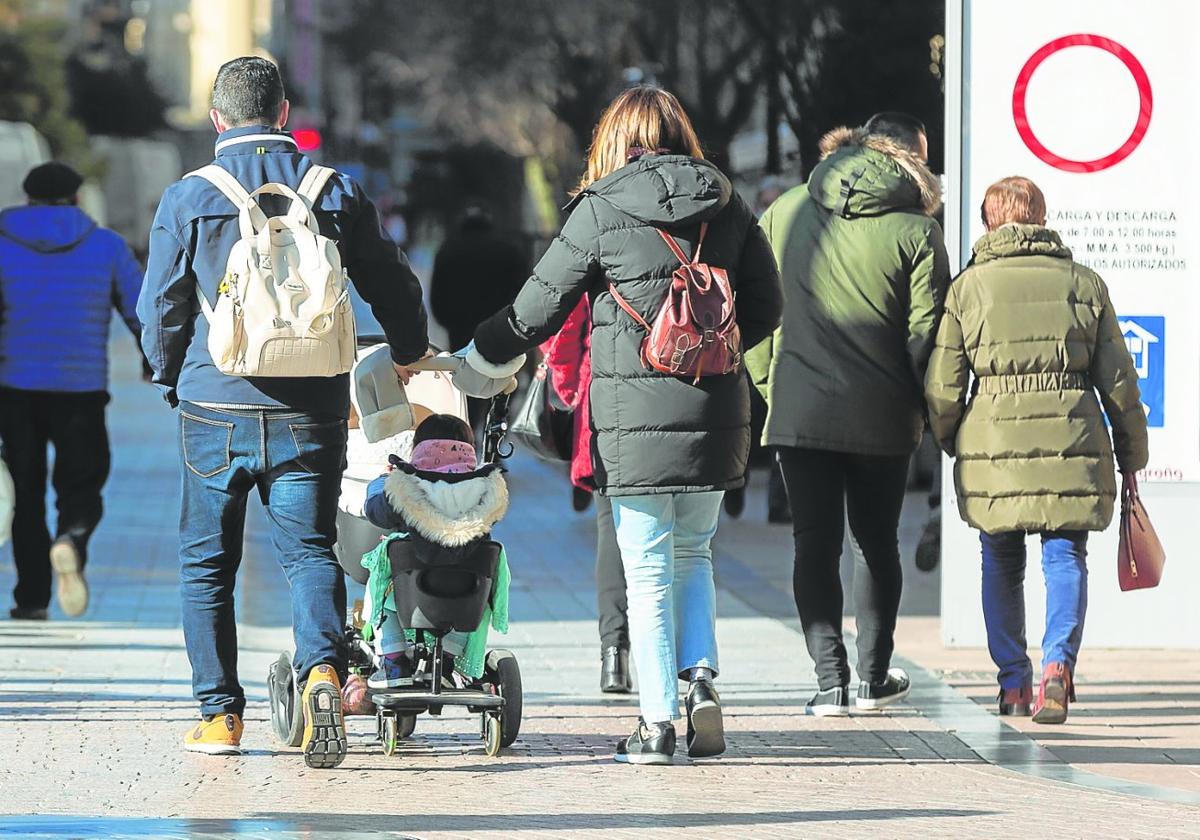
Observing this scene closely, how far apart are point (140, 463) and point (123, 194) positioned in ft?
92.5

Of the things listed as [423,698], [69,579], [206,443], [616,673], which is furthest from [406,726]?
[69,579]

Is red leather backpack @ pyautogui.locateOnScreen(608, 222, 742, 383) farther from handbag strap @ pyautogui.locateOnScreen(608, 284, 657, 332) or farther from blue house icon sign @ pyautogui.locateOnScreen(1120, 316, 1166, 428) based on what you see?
blue house icon sign @ pyautogui.locateOnScreen(1120, 316, 1166, 428)

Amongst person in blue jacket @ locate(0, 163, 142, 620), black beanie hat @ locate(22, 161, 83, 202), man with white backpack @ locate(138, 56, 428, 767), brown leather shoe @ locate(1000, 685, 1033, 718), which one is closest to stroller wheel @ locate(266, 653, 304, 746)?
man with white backpack @ locate(138, 56, 428, 767)

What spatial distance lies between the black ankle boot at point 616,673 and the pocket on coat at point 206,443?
6.60 feet

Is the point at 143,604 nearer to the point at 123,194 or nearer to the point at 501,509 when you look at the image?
the point at 501,509

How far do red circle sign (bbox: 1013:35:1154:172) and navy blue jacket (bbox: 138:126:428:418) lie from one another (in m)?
3.19

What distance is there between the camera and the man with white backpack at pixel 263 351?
6012 mm

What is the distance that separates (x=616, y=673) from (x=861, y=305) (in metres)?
→ 1.55

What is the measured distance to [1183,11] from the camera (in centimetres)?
868

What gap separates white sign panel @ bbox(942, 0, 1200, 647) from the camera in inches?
339

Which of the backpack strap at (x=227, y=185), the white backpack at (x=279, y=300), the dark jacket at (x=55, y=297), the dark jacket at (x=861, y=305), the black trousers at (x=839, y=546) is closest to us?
the white backpack at (x=279, y=300)

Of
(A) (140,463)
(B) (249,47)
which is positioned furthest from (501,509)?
(B) (249,47)

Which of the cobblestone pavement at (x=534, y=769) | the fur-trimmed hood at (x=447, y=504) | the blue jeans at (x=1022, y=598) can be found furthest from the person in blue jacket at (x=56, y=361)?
the blue jeans at (x=1022, y=598)

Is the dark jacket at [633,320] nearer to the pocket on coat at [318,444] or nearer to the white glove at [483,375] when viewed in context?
the white glove at [483,375]
